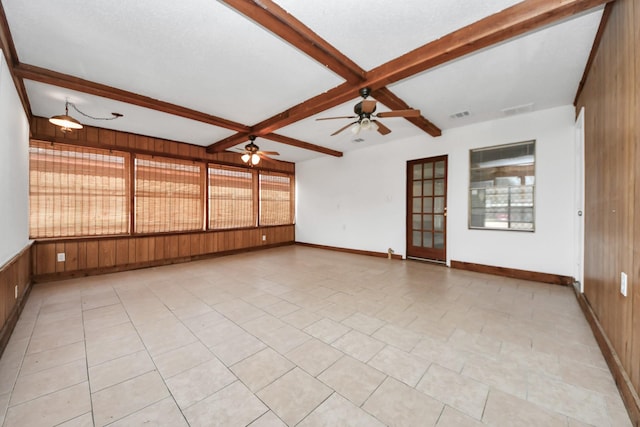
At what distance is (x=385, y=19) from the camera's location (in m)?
2.08

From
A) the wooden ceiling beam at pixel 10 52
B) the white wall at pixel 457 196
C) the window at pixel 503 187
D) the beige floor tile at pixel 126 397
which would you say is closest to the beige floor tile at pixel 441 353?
the beige floor tile at pixel 126 397

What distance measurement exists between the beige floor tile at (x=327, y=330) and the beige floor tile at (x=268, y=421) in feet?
2.86

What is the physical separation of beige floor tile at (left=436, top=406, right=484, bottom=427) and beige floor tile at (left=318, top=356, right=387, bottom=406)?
0.42m

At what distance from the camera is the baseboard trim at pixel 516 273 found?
3.90 meters

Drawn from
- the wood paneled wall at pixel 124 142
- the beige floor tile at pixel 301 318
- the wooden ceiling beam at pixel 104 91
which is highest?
the wooden ceiling beam at pixel 104 91

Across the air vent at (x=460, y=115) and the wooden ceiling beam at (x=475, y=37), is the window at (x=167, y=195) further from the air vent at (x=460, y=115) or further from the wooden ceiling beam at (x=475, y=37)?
the air vent at (x=460, y=115)

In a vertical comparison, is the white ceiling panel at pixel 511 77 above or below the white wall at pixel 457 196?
above

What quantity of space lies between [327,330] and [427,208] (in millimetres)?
3955

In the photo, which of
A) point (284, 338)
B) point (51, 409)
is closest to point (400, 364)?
point (284, 338)

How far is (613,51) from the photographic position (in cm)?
200

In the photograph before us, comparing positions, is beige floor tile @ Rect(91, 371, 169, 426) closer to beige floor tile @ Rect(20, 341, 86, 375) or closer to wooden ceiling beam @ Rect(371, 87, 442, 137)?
beige floor tile @ Rect(20, 341, 86, 375)

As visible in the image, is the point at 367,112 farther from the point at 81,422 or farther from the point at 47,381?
the point at 47,381

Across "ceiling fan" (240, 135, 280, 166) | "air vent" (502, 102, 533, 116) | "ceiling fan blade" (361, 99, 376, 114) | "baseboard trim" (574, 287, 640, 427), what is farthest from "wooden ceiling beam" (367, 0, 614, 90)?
"ceiling fan" (240, 135, 280, 166)

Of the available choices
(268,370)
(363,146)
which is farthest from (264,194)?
(268,370)
